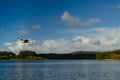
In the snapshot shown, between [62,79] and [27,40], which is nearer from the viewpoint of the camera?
[62,79]

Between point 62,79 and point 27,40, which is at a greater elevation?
point 27,40

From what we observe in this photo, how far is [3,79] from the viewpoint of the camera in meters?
70.6

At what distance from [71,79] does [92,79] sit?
15.7 ft

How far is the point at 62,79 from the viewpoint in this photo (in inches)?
2704

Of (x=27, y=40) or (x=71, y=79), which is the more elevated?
(x=27, y=40)

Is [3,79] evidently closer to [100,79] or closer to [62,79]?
[62,79]

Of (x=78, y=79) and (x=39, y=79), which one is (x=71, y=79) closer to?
(x=78, y=79)

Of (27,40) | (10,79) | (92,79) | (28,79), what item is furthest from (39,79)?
(27,40)

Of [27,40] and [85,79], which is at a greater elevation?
[27,40]

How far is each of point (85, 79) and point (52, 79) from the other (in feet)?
25.9

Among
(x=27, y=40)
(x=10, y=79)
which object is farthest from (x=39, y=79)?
(x=27, y=40)

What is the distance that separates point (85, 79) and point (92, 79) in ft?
5.41

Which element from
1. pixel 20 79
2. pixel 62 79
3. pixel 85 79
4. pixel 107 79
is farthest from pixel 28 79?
pixel 107 79

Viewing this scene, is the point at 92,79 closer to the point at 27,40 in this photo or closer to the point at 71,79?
the point at 71,79
